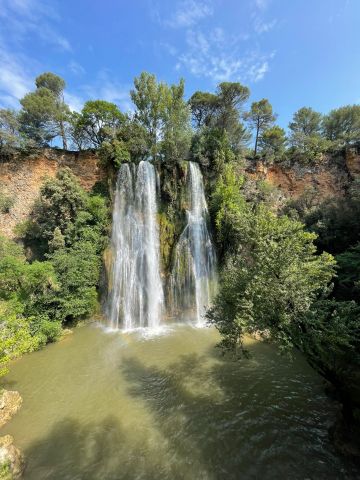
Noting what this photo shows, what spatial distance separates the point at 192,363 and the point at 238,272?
5.12 m

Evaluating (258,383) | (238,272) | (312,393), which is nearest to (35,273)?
(238,272)

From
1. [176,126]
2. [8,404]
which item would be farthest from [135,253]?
[176,126]

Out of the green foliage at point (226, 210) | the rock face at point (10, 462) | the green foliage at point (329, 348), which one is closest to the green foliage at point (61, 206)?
the green foliage at point (226, 210)

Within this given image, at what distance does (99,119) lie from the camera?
21.2 metres

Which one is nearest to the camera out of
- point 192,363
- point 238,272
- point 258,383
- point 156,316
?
point 238,272

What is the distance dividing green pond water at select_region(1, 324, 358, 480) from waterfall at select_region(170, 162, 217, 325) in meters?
4.45

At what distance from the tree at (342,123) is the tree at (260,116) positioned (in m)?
8.27

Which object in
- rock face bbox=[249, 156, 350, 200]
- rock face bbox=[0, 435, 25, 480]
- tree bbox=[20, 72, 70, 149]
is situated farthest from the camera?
tree bbox=[20, 72, 70, 149]

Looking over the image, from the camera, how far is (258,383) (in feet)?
26.0

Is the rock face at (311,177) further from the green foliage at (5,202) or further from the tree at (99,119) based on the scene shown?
the green foliage at (5,202)

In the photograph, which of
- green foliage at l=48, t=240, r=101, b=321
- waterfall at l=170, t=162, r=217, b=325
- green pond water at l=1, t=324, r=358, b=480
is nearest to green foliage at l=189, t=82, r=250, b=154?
waterfall at l=170, t=162, r=217, b=325

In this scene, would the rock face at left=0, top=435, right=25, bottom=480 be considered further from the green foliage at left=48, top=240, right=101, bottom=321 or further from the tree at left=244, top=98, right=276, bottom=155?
the tree at left=244, top=98, right=276, bottom=155

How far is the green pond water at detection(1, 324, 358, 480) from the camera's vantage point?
5.35 m

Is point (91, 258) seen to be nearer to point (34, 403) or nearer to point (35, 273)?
point (35, 273)
